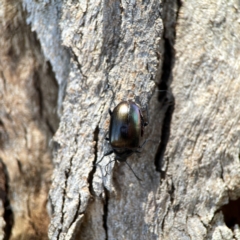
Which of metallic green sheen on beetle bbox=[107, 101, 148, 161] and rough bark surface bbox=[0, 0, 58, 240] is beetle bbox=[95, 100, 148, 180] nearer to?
metallic green sheen on beetle bbox=[107, 101, 148, 161]

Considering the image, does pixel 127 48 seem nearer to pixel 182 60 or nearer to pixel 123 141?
pixel 182 60

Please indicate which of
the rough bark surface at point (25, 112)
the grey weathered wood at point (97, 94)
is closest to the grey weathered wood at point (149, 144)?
the grey weathered wood at point (97, 94)

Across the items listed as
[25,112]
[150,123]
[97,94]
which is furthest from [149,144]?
[25,112]

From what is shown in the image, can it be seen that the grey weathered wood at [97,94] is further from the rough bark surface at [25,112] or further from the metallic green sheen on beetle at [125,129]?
the rough bark surface at [25,112]

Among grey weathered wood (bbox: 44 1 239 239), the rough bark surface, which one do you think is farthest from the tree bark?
the rough bark surface

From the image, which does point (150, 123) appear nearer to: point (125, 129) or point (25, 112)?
point (125, 129)

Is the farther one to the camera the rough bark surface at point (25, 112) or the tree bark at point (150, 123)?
the rough bark surface at point (25, 112)

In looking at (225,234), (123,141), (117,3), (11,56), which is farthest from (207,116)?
(11,56)
